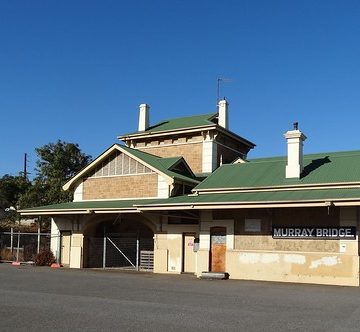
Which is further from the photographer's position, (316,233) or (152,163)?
(152,163)

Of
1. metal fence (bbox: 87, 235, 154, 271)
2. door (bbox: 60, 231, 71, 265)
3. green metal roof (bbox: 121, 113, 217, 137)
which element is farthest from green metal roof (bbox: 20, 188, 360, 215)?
green metal roof (bbox: 121, 113, 217, 137)

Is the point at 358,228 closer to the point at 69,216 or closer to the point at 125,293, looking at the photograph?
the point at 125,293

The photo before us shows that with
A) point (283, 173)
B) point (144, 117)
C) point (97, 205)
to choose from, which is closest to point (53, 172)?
point (144, 117)

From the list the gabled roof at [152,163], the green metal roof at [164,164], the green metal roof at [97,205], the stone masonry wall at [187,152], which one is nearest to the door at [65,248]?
the green metal roof at [97,205]

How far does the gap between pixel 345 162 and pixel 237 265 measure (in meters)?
6.85

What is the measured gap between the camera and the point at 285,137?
23.2m

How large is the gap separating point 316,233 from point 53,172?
104 ft

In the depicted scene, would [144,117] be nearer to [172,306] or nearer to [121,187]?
[121,187]

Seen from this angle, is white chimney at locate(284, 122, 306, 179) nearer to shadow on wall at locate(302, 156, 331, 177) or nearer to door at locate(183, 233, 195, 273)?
shadow on wall at locate(302, 156, 331, 177)

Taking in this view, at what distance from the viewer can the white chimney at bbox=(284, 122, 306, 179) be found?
22734 mm

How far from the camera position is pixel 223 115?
34188mm

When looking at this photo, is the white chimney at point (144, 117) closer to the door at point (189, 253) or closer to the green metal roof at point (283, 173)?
the green metal roof at point (283, 173)

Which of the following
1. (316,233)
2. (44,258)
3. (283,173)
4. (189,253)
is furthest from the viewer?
(44,258)

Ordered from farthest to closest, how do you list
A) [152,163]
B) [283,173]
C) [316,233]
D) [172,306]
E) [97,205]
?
[152,163] → [97,205] → [283,173] → [316,233] → [172,306]
